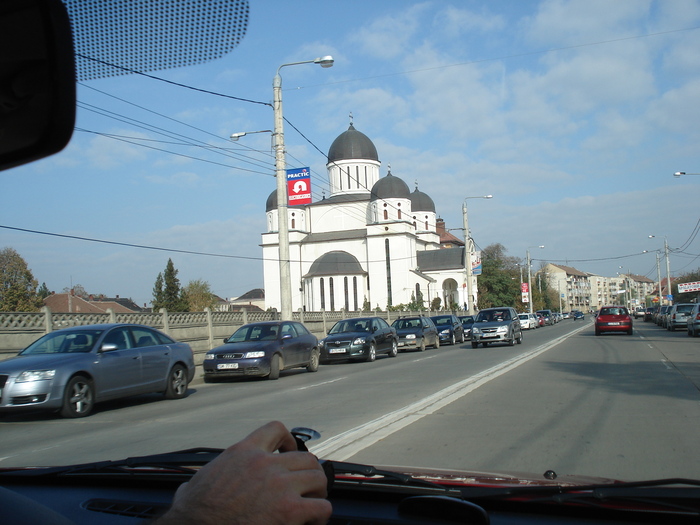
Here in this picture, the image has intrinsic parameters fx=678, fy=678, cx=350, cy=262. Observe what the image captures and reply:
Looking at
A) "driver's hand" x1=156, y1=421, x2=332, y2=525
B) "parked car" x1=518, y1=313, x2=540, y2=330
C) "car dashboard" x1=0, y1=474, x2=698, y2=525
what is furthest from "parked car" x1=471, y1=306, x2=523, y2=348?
"parked car" x1=518, y1=313, x2=540, y2=330

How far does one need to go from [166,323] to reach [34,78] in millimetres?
19487

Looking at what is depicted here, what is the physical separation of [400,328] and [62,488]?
27248 millimetres

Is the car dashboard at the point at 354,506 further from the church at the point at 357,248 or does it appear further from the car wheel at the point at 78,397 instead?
the church at the point at 357,248

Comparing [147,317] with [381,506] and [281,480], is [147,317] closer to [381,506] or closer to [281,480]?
[381,506]

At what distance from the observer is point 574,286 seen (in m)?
189

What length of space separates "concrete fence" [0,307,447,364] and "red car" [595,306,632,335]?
1393 cm

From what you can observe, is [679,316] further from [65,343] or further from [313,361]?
[65,343]

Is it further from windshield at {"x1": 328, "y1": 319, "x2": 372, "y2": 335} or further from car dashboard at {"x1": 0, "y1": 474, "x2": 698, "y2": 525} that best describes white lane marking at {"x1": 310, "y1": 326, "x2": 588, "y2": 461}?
windshield at {"x1": 328, "y1": 319, "x2": 372, "y2": 335}

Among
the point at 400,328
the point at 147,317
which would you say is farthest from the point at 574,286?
the point at 147,317

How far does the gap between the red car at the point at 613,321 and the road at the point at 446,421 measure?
1900cm

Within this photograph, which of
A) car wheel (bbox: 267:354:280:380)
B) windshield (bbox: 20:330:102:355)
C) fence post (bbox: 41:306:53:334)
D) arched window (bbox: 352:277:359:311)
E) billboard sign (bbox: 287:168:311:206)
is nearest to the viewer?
windshield (bbox: 20:330:102:355)

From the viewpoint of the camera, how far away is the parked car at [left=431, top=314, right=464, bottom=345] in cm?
3488

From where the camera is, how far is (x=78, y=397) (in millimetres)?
10977

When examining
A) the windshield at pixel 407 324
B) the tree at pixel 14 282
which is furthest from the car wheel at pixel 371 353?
the tree at pixel 14 282
